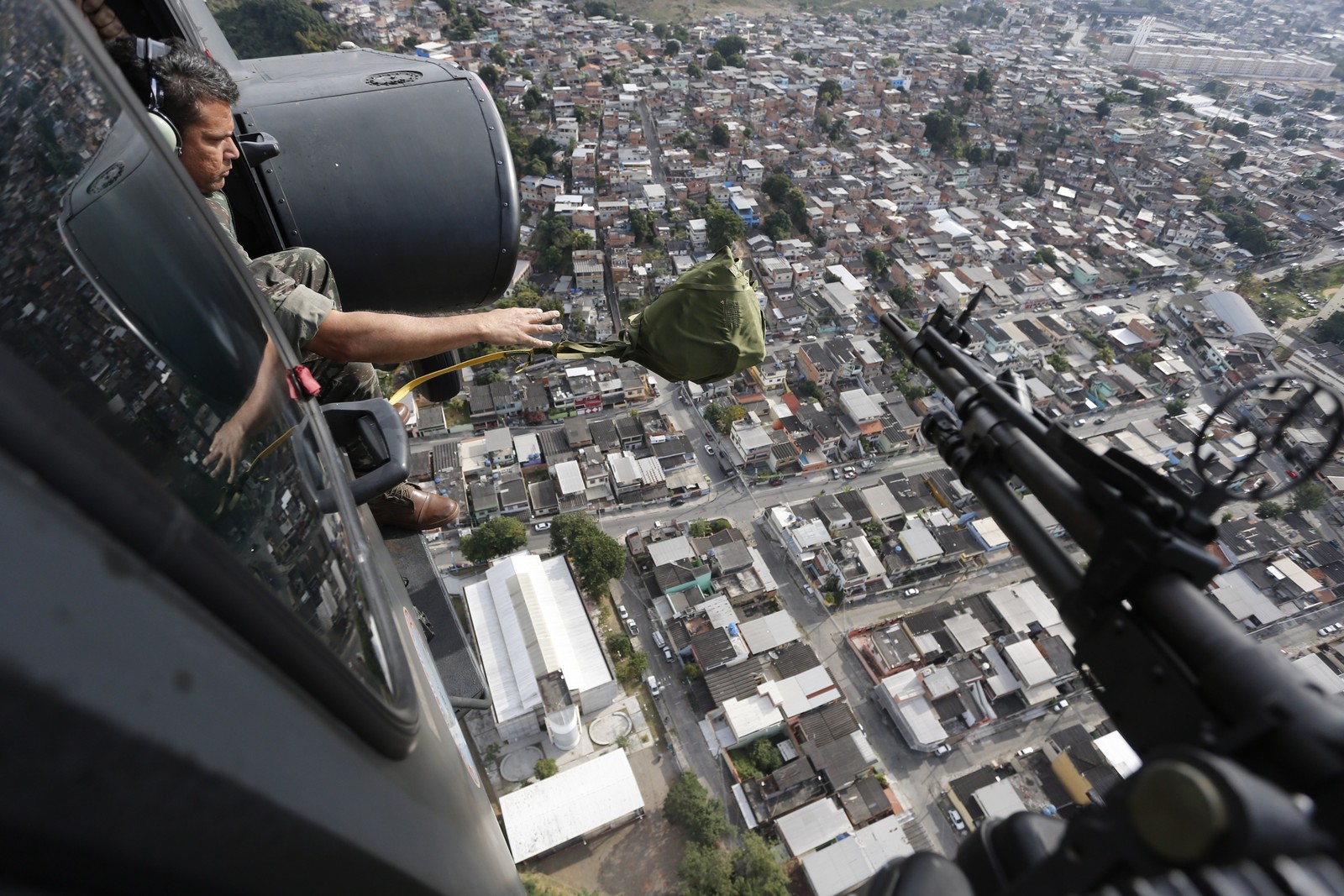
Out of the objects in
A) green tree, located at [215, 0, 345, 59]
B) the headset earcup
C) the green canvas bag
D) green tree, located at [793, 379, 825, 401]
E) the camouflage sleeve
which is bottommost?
green tree, located at [793, 379, 825, 401]

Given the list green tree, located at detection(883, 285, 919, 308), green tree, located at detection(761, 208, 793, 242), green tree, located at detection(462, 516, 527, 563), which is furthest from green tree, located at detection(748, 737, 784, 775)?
green tree, located at detection(761, 208, 793, 242)

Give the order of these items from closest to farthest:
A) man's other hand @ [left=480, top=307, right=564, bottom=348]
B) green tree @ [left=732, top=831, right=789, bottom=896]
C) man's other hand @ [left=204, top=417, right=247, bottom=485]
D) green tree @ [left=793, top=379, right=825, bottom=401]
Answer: man's other hand @ [left=204, top=417, right=247, bottom=485] < man's other hand @ [left=480, top=307, right=564, bottom=348] < green tree @ [left=732, top=831, right=789, bottom=896] < green tree @ [left=793, top=379, right=825, bottom=401]

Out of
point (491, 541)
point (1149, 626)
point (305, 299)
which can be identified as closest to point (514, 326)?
point (305, 299)

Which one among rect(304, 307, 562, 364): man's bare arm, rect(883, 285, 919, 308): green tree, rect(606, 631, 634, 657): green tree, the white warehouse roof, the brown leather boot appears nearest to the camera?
rect(304, 307, 562, 364): man's bare arm

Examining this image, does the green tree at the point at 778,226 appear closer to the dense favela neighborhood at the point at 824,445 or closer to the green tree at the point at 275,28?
the dense favela neighborhood at the point at 824,445

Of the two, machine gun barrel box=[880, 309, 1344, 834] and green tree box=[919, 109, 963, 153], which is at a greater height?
machine gun barrel box=[880, 309, 1344, 834]

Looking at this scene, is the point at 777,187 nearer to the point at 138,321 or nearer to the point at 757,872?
the point at 757,872

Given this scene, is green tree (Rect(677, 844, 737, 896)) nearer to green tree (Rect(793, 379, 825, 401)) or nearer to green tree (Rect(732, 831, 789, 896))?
green tree (Rect(732, 831, 789, 896))
